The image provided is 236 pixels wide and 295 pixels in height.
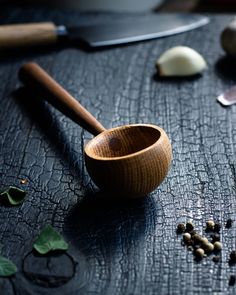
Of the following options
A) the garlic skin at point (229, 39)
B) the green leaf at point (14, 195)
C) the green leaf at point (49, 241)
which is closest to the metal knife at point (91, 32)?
the garlic skin at point (229, 39)

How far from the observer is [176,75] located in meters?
1.36

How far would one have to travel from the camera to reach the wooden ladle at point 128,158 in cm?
89

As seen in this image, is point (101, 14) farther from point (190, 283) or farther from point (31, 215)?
point (190, 283)

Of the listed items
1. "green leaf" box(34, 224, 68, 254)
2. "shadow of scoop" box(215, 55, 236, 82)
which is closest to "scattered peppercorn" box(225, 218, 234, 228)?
"green leaf" box(34, 224, 68, 254)

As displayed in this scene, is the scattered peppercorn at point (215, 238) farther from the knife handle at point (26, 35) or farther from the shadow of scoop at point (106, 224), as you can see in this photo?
the knife handle at point (26, 35)

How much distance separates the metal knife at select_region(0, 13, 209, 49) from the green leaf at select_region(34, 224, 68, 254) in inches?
28.7

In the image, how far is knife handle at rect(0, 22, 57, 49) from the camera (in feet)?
4.95

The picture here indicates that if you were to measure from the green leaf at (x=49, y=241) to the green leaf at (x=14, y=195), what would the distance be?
10 centimetres

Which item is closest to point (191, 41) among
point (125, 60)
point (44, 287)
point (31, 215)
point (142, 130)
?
point (125, 60)

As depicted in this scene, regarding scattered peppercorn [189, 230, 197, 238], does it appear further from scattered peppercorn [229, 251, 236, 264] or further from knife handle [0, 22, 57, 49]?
knife handle [0, 22, 57, 49]

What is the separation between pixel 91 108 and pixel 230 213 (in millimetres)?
443

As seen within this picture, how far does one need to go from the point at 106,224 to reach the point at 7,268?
0.55 ft

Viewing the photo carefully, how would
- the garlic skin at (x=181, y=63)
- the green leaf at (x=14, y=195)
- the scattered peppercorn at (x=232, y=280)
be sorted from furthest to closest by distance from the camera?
1. the garlic skin at (x=181, y=63)
2. the green leaf at (x=14, y=195)
3. the scattered peppercorn at (x=232, y=280)

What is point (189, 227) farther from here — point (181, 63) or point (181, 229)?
point (181, 63)
